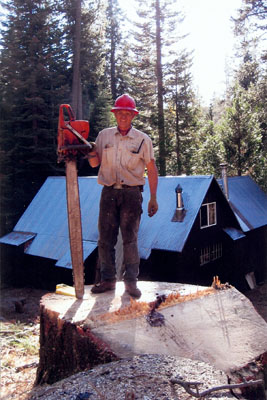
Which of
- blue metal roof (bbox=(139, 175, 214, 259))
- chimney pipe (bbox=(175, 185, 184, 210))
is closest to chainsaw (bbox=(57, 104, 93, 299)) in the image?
blue metal roof (bbox=(139, 175, 214, 259))

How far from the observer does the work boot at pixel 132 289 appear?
13.4 ft

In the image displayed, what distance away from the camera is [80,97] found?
83.0ft

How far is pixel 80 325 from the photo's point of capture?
3.38 m

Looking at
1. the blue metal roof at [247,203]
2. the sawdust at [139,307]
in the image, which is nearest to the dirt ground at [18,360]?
the sawdust at [139,307]

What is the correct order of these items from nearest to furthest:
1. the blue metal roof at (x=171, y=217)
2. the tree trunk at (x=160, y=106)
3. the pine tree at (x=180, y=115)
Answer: the blue metal roof at (x=171, y=217) → the tree trunk at (x=160, y=106) → the pine tree at (x=180, y=115)

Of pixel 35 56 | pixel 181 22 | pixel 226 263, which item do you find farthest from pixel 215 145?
pixel 35 56

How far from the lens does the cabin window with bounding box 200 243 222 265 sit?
15.3 m

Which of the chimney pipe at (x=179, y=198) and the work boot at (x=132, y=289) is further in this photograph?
the chimney pipe at (x=179, y=198)

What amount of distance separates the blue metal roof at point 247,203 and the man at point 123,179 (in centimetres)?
1361

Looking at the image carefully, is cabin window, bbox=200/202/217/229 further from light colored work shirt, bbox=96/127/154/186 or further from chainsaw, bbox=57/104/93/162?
chainsaw, bbox=57/104/93/162

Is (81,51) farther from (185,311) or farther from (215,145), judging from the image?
(185,311)

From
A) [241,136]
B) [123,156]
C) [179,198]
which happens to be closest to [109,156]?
[123,156]

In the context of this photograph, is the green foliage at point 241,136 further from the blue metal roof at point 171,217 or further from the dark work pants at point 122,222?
the dark work pants at point 122,222

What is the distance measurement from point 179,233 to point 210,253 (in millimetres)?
3215
